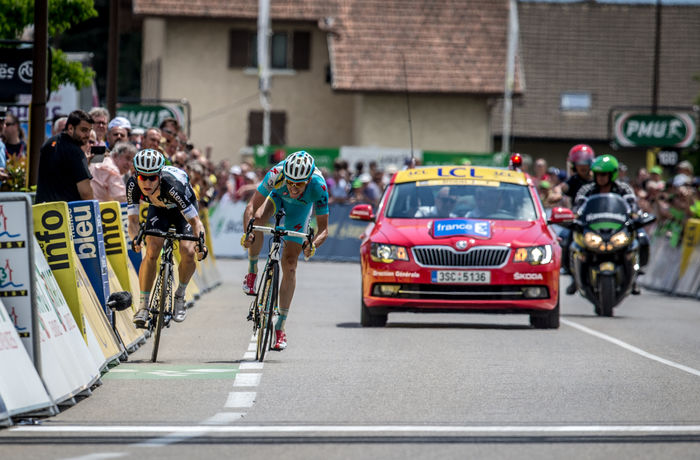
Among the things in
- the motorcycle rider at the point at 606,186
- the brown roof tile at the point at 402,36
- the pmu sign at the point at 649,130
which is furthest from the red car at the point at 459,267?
the brown roof tile at the point at 402,36

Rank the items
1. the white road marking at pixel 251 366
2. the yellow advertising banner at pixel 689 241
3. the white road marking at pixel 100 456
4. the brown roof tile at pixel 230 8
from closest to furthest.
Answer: the white road marking at pixel 100 456 < the white road marking at pixel 251 366 < the yellow advertising banner at pixel 689 241 < the brown roof tile at pixel 230 8

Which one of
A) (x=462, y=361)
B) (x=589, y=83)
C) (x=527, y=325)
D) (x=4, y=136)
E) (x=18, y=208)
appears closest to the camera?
→ (x=18, y=208)

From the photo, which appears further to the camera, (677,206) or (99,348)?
(677,206)

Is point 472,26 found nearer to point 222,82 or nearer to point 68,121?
point 222,82

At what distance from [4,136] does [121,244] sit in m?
6.03

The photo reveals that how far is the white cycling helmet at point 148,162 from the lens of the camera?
43.8 feet

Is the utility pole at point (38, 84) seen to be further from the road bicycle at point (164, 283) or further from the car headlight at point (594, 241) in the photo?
the car headlight at point (594, 241)

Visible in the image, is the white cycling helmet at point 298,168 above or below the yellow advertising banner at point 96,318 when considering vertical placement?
above

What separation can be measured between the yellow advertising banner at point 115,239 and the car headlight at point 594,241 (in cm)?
703

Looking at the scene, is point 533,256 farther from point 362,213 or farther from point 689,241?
point 689,241

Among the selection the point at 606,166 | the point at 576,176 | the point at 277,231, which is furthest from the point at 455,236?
the point at 576,176

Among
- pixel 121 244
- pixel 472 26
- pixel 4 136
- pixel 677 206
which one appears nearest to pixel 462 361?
pixel 121 244

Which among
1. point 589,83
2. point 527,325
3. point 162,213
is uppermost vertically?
point 589,83

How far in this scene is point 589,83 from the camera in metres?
65.8
